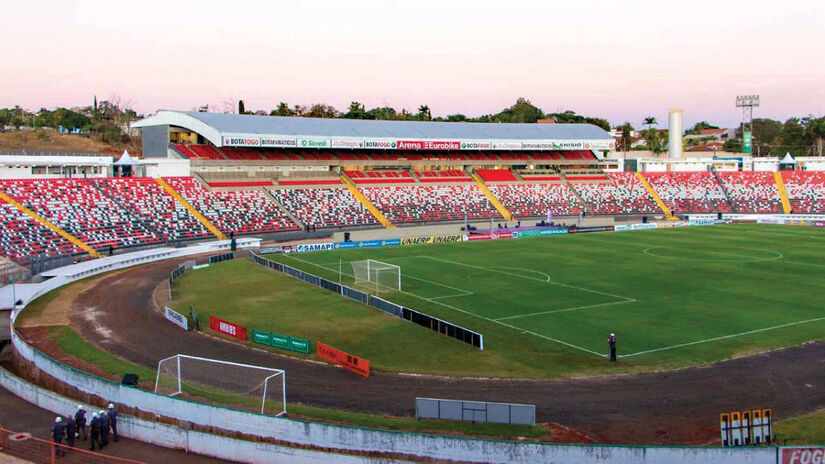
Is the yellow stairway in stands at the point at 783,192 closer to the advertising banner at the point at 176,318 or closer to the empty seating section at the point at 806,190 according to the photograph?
the empty seating section at the point at 806,190

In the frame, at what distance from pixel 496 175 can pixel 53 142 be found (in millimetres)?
82808

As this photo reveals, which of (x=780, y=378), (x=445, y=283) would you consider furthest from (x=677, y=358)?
(x=445, y=283)

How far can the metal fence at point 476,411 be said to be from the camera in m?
22.3

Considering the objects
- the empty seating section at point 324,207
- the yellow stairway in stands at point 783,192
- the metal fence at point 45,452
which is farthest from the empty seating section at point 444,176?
the metal fence at point 45,452

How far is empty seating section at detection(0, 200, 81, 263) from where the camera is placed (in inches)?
2174

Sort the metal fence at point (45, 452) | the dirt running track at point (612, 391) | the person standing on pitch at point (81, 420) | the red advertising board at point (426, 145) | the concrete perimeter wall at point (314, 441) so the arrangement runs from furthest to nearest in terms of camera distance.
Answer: the red advertising board at point (426, 145), the dirt running track at point (612, 391), the person standing on pitch at point (81, 420), the metal fence at point (45, 452), the concrete perimeter wall at point (314, 441)

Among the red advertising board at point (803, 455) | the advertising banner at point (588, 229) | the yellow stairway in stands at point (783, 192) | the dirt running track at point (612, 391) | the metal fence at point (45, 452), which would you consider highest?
the yellow stairway in stands at point (783, 192)

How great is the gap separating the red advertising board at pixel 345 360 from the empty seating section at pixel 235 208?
1853 inches

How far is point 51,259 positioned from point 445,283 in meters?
30.9

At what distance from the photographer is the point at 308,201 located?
8656 cm

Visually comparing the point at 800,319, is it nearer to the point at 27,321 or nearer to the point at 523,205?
the point at 27,321

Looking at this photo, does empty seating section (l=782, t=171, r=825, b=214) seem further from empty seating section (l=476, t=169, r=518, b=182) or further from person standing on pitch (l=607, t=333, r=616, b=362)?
person standing on pitch (l=607, t=333, r=616, b=362)

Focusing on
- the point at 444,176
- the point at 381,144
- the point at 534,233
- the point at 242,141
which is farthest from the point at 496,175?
the point at 242,141

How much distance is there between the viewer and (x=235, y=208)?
7988 centimetres
